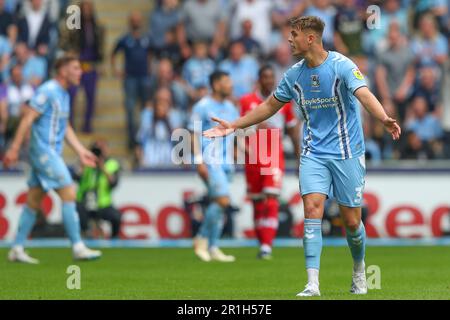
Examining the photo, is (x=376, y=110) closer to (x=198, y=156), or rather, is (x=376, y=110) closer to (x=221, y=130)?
(x=221, y=130)

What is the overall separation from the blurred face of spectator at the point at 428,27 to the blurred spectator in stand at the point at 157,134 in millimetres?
5519

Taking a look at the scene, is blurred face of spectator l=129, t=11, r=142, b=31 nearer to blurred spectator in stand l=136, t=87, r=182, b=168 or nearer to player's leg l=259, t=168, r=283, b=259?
blurred spectator in stand l=136, t=87, r=182, b=168

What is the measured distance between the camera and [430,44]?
2606cm

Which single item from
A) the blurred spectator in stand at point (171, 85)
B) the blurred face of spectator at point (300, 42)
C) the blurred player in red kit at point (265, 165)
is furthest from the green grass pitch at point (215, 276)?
the blurred spectator in stand at point (171, 85)

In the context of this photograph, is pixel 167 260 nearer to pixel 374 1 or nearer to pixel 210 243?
pixel 210 243

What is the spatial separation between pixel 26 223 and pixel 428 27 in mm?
11749

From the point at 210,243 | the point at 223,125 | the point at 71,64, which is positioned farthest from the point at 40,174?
the point at 223,125

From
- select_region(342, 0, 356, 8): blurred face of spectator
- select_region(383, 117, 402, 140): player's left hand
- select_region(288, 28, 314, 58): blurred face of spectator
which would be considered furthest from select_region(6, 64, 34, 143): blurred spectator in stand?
select_region(383, 117, 402, 140): player's left hand

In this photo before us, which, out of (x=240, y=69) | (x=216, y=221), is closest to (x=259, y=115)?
(x=216, y=221)

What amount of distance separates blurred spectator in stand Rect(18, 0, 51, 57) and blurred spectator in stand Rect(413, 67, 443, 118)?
25.3ft

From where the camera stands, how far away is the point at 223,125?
475 inches

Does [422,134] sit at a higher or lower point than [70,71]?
lower

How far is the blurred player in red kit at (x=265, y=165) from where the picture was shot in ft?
58.4

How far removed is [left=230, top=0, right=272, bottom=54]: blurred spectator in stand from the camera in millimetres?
26172
